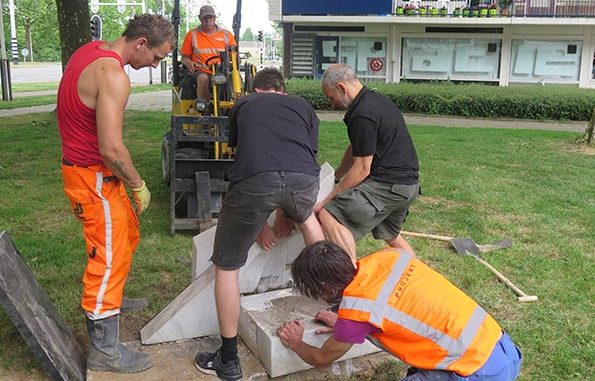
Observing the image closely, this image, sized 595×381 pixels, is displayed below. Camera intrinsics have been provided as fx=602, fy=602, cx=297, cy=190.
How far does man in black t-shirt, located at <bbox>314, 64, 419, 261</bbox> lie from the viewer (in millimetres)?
3668

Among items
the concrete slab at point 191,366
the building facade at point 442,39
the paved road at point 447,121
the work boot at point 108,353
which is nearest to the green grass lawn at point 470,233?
the concrete slab at point 191,366

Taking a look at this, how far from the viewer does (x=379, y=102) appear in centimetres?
373

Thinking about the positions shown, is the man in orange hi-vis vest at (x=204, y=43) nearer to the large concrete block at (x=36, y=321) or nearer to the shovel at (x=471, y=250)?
the shovel at (x=471, y=250)

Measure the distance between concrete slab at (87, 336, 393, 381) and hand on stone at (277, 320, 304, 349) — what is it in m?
0.25

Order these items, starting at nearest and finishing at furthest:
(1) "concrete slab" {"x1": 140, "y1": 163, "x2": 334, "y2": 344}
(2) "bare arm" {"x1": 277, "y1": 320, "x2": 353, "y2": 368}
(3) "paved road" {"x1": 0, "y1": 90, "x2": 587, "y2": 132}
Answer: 1. (2) "bare arm" {"x1": 277, "y1": 320, "x2": 353, "y2": 368}
2. (1) "concrete slab" {"x1": 140, "y1": 163, "x2": 334, "y2": 344}
3. (3) "paved road" {"x1": 0, "y1": 90, "x2": 587, "y2": 132}

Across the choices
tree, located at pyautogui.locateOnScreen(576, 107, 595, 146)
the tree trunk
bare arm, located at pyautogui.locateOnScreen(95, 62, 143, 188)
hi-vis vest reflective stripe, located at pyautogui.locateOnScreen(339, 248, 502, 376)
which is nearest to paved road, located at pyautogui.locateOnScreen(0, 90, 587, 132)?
the tree trunk

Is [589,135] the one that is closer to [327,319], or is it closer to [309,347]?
[327,319]

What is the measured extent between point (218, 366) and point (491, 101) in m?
15.2

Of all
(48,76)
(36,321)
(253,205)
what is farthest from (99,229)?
(48,76)

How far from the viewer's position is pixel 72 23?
500 inches

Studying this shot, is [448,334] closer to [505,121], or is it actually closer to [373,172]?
[373,172]

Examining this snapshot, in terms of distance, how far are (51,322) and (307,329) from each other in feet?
4.54

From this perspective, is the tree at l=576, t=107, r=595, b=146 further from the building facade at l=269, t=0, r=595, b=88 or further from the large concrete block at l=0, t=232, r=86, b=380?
the building facade at l=269, t=0, r=595, b=88

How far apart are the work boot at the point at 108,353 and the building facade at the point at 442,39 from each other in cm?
2173
